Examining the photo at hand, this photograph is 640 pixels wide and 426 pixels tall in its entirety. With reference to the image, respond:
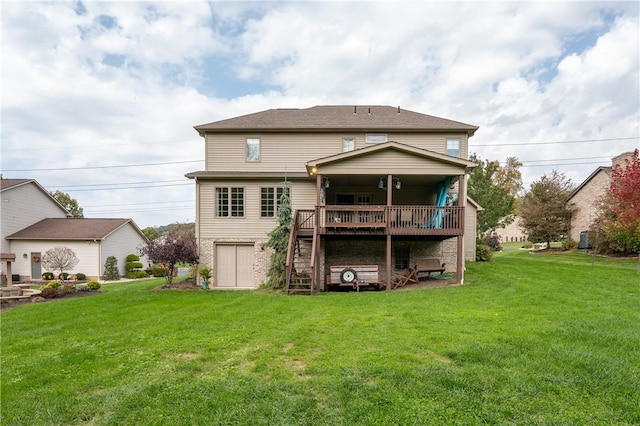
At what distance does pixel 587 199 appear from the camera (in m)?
22.1

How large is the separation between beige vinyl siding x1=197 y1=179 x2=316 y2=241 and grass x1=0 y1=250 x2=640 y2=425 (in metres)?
5.98

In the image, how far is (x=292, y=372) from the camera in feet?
13.7

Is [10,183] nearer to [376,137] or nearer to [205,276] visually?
[205,276]

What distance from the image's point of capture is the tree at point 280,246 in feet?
40.7

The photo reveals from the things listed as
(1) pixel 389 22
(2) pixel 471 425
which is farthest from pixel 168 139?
(2) pixel 471 425

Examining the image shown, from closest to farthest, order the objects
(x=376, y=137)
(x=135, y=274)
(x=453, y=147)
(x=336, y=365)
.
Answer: (x=336, y=365) < (x=453, y=147) < (x=376, y=137) < (x=135, y=274)

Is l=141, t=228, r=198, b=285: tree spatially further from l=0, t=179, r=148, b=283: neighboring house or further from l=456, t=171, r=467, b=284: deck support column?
l=0, t=179, r=148, b=283: neighboring house

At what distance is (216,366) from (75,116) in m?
29.7

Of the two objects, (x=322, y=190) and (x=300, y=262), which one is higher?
(x=322, y=190)

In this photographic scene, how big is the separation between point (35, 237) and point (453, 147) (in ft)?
89.5

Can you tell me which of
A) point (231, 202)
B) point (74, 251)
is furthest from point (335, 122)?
point (74, 251)

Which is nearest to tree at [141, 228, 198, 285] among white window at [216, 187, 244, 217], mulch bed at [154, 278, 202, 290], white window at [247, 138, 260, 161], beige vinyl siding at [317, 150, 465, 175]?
mulch bed at [154, 278, 202, 290]

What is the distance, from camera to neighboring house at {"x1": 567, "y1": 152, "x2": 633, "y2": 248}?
20.6m

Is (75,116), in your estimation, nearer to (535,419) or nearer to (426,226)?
(426,226)
